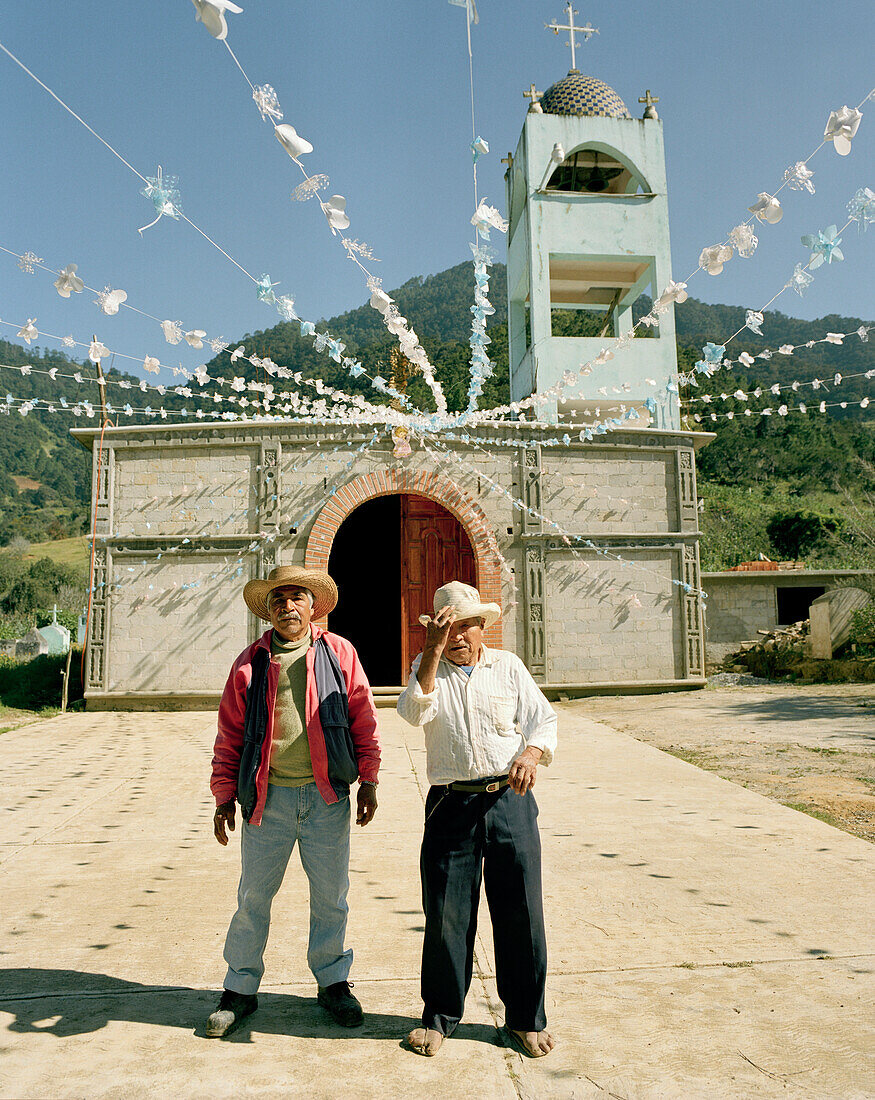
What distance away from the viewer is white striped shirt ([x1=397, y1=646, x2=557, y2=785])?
2.60 m

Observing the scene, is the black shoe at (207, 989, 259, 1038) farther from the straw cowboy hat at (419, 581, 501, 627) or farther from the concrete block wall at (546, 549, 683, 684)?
the concrete block wall at (546, 549, 683, 684)

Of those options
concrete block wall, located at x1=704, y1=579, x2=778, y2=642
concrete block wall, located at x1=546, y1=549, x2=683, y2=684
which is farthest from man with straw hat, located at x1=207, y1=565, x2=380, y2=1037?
concrete block wall, located at x1=704, y1=579, x2=778, y2=642

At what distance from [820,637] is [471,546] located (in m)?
6.44

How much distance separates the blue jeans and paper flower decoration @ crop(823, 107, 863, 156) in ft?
12.2

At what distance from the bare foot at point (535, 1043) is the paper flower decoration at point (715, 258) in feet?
13.2

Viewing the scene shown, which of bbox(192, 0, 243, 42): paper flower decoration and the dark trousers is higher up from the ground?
bbox(192, 0, 243, 42): paper flower decoration

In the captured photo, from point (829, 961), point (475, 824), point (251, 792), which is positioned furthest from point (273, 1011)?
point (829, 961)

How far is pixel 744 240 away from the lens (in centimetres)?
438

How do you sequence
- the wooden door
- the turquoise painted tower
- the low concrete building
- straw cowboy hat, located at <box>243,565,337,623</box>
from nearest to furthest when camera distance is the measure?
straw cowboy hat, located at <box>243,565,337,623</box> → the wooden door → the turquoise painted tower → the low concrete building

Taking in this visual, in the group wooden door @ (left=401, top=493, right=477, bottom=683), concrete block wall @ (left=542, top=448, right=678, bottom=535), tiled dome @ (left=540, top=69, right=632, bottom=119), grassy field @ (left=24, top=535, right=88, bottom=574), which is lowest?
wooden door @ (left=401, top=493, right=477, bottom=683)

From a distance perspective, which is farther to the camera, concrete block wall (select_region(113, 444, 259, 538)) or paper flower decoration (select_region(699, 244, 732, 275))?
concrete block wall (select_region(113, 444, 259, 538))

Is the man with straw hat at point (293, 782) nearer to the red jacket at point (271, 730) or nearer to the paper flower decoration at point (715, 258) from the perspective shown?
the red jacket at point (271, 730)

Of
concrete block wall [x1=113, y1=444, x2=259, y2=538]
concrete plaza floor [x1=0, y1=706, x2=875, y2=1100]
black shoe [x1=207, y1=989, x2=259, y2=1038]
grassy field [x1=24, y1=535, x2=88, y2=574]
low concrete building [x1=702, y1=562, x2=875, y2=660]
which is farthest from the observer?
grassy field [x1=24, y1=535, x2=88, y2=574]

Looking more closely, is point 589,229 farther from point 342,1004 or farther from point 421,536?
point 342,1004
